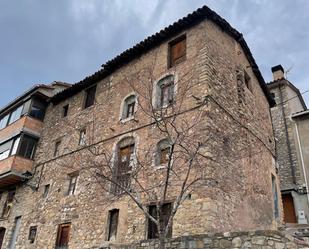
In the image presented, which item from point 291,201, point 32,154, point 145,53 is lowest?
point 291,201

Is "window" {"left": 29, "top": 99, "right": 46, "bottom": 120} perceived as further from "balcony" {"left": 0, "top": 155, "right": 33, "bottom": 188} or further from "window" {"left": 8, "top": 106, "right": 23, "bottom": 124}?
"balcony" {"left": 0, "top": 155, "right": 33, "bottom": 188}

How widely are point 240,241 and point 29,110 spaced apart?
14.9 metres

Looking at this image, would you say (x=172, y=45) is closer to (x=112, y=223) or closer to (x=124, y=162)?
(x=124, y=162)

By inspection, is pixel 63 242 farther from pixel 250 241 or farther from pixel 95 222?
pixel 250 241

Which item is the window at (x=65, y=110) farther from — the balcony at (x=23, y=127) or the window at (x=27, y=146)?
the window at (x=27, y=146)

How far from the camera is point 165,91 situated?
41.2 ft

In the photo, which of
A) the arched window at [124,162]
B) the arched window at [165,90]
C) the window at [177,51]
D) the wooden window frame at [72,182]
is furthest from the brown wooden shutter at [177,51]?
the wooden window frame at [72,182]

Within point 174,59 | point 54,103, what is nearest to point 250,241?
point 174,59

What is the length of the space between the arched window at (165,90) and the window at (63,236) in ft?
20.4

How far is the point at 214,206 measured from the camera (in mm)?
9133

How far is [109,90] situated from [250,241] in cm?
1063

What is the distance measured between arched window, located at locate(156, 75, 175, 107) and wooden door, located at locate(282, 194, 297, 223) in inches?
388

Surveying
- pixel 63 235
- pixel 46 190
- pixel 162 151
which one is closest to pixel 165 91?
pixel 162 151

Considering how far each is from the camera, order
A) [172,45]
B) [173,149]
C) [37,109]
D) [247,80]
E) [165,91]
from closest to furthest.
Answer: [173,149], [165,91], [172,45], [247,80], [37,109]
